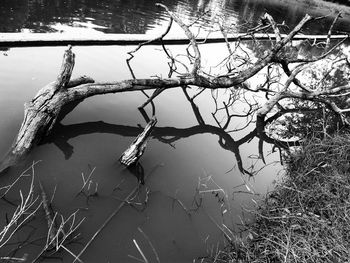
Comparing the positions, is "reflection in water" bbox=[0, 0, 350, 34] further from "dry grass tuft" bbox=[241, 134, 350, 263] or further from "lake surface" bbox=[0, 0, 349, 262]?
"dry grass tuft" bbox=[241, 134, 350, 263]

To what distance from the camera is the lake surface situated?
3117 millimetres

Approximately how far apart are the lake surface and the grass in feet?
1.11

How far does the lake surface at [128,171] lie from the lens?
10.2ft

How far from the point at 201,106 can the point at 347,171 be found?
2.74 meters

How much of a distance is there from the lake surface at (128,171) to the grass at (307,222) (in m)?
0.34

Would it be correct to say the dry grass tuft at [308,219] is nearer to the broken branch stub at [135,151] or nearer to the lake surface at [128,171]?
the lake surface at [128,171]

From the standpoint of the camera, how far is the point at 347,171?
408cm

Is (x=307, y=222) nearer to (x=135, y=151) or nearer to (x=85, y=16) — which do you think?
(x=135, y=151)

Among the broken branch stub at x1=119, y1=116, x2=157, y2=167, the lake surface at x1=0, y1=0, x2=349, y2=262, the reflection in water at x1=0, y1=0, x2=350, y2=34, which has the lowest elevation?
the lake surface at x1=0, y1=0, x2=349, y2=262

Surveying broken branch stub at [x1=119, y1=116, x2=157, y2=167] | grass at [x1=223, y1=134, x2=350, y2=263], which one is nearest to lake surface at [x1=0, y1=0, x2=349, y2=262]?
broken branch stub at [x1=119, y1=116, x2=157, y2=167]

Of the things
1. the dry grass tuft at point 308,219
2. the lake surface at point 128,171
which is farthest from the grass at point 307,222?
A: the lake surface at point 128,171

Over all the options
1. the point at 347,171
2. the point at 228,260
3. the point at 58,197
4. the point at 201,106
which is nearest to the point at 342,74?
the point at 201,106

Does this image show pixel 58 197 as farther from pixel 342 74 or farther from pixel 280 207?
pixel 342 74

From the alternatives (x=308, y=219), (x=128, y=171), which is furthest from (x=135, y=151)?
(x=308, y=219)
